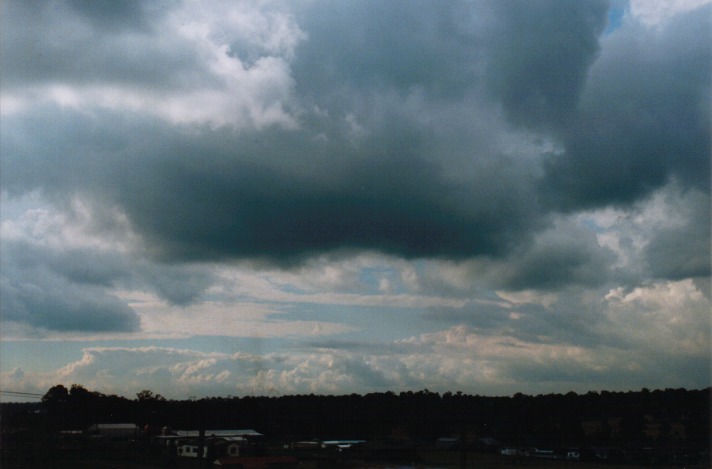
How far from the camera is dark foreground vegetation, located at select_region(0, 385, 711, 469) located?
81.7 ft

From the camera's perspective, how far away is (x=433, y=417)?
32.2 m

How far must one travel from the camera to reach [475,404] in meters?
34.0

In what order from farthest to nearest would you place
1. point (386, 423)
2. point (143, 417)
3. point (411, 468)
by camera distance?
1. point (143, 417)
2. point (386, 423)
3. point (411, 468)

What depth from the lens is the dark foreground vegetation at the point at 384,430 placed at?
24.9 m

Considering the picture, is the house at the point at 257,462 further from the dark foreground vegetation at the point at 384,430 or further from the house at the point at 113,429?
the house at the point at 113,429

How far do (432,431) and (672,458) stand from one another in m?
8.71

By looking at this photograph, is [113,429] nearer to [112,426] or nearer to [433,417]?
[112,426]

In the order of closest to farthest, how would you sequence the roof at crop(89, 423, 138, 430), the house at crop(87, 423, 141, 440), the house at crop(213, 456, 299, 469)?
the house at crop(213, 456, 299, 469) < the house at crop(87, 423, 141, 440) < the roof at crop(89, 423, 138, 430)

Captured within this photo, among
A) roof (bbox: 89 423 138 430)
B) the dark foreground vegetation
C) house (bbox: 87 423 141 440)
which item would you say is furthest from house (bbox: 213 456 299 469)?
roof (bbox: 89 423 138 430)

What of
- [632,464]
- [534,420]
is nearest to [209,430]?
[534,420]

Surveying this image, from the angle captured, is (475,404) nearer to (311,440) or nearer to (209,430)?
(311,440)

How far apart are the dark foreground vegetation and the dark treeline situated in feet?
0.17

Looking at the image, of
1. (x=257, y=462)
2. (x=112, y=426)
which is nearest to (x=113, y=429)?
(x=112, y=426)

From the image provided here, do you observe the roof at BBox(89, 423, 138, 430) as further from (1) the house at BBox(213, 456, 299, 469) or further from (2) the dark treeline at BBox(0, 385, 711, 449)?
(1) the house at BBox(213, 456, 299, 469)
